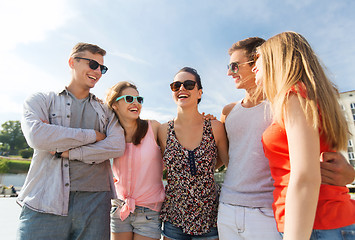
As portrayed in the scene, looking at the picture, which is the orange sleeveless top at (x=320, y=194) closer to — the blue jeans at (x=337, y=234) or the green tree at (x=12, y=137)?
the blue jeans at (x=337, y=234)

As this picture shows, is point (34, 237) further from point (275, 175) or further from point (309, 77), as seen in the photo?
point (309, 77)

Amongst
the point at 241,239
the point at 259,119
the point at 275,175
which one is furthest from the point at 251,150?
the point at 241,239

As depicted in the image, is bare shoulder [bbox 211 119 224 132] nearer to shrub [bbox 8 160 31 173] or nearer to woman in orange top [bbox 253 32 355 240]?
woman in orange top [bbox 253 32 355 240]

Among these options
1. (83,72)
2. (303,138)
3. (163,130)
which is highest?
(83,72)

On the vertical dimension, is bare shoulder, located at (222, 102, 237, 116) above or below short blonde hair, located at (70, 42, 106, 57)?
below

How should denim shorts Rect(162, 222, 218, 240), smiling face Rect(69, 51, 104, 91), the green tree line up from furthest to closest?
the green tree
smiling face Rect(69, 51, 104, 91)
denim shorts Rect(162, 222, 218, 240)

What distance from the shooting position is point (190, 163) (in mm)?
2971

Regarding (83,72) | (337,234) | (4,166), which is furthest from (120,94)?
(4,166)

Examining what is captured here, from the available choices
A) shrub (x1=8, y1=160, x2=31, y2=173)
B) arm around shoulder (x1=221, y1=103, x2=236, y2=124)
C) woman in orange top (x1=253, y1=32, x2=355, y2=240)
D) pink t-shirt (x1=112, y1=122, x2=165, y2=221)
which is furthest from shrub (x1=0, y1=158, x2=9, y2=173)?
woman in orange top (x1=253, y1=32, x2=355, y2=240)

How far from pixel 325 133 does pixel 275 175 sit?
536mm

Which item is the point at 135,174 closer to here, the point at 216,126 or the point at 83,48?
the point at 216,126

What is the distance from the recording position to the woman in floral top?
9.33ft

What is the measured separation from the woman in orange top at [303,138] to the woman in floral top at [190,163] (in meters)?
1.22

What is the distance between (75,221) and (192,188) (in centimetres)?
151
